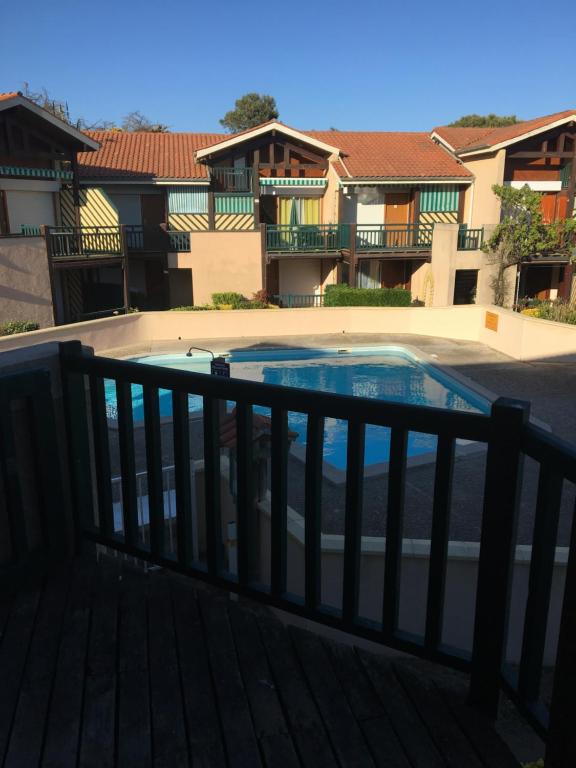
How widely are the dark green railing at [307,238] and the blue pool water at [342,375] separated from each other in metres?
7.17

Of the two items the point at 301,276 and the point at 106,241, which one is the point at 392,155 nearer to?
the point at 301,276

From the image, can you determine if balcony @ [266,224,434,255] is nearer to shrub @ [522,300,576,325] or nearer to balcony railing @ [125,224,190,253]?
balcony railing @ [125,224,190,253]

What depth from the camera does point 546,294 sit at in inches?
1128

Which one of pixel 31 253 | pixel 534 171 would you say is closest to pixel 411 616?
pixel 31 253

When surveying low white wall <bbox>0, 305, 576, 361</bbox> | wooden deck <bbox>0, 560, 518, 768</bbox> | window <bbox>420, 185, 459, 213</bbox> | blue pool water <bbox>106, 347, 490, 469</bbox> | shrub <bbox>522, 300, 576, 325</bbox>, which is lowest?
blue pool water <bbox>106, 347, 490, 469</bbox>

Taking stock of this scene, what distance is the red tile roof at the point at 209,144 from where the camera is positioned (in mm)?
25969

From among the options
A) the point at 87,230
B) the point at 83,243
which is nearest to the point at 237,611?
the point at 83,243

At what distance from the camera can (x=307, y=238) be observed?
995 inches

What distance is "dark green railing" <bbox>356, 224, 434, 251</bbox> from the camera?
84.0 feet

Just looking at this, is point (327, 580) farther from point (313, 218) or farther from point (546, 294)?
point (546, 294)

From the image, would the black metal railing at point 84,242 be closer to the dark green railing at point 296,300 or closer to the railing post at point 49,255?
the railing post at point 49,255

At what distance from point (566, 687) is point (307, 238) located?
24369mm

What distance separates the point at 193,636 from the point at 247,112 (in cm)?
6039

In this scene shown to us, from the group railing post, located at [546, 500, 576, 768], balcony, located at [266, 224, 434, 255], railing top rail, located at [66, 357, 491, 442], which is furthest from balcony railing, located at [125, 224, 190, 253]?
railing post, located at [546, 500, 576, 768]
